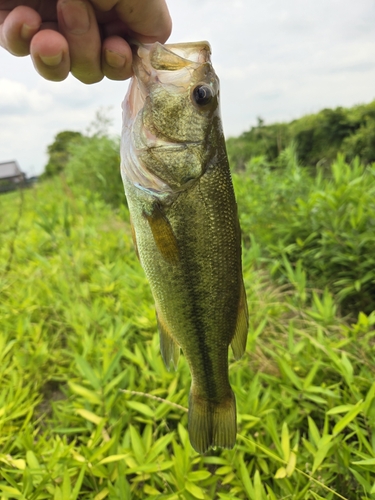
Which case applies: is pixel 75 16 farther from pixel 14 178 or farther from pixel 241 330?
pixel 14 178

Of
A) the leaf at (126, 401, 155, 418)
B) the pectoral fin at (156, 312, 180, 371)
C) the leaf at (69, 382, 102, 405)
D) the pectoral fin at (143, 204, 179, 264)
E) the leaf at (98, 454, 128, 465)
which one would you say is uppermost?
the pectoral fin at (143, 204, 179, 264)

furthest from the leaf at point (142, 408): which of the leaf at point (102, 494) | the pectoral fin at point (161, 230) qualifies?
the pectoral fin at point (161, 230)

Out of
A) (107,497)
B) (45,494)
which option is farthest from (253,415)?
(45,494)

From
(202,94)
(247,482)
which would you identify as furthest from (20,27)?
(247,482)

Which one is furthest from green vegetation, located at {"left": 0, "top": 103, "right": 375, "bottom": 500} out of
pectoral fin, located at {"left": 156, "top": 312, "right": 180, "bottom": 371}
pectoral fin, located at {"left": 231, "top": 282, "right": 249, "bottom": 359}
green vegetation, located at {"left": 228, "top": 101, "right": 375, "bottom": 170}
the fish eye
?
green vegetation, located at {"left": 228, "top": 101, "right": 375, "bottom": 170}

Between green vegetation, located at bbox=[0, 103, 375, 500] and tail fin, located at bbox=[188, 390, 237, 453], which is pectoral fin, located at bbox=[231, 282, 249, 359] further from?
green vegetation, located at bbox=[0, 103, 375, 500]

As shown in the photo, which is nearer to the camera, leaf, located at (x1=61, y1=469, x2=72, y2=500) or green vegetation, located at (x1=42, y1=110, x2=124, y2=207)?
leaf, located at (x1=61, y1=469, x2=72, y2=500)
